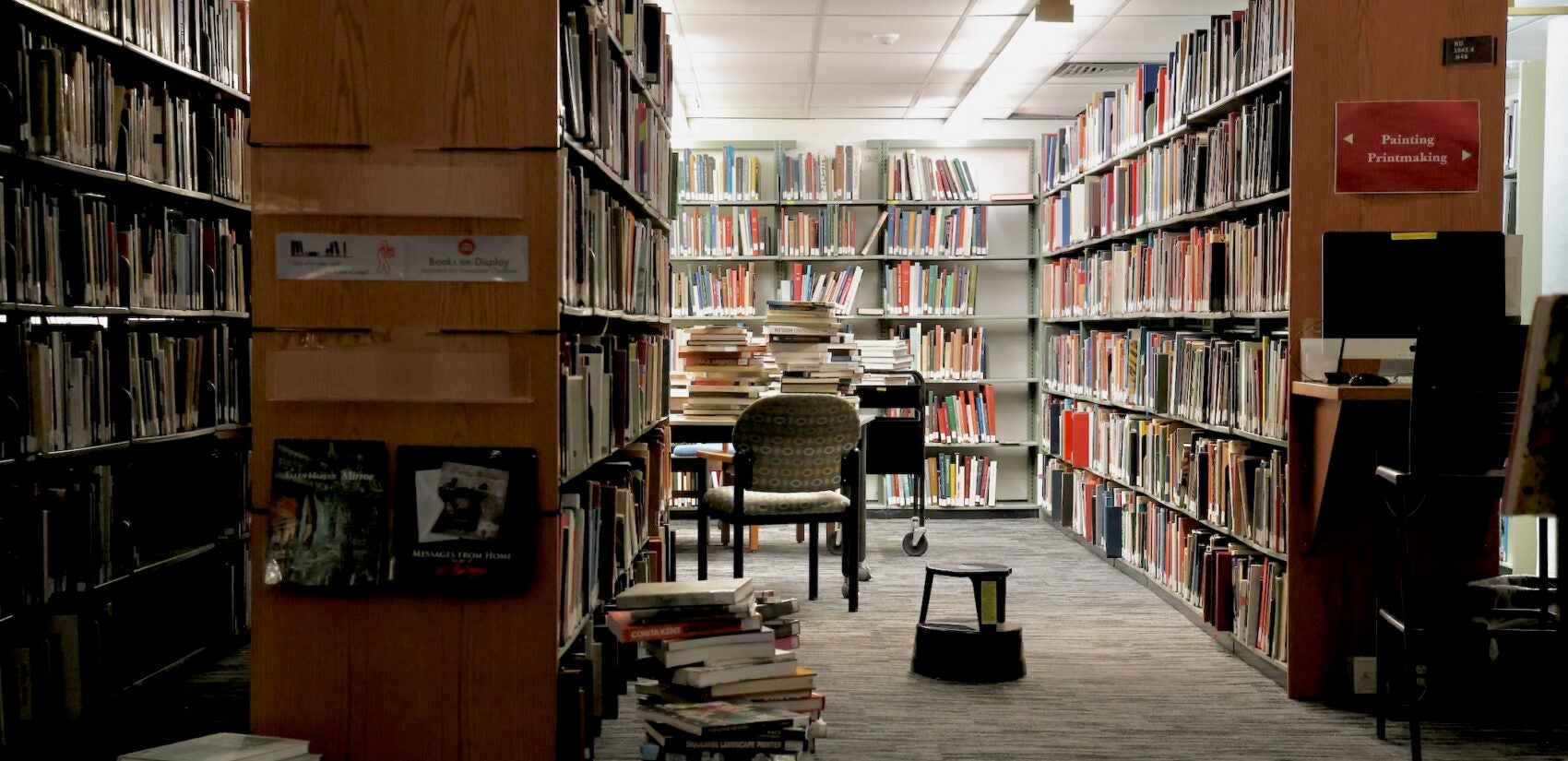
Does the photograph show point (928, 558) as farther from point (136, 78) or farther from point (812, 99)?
point (136, 78)

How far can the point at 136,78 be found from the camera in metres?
4.17

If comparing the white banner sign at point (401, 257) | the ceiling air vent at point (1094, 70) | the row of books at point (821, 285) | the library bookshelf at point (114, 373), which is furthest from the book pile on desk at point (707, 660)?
the row of books at point (821, 285)

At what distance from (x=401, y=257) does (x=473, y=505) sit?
53cm

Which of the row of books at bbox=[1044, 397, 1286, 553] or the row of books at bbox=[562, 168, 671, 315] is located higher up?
the row of books at bbox=[562, 168, 671, 315]

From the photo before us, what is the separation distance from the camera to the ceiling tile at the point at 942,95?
304 inches

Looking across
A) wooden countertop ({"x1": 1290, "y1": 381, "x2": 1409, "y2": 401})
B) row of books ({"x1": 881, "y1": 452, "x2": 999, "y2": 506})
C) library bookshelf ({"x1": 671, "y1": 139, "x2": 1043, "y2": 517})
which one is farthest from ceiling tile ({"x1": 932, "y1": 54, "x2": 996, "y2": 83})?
wooden countertop ({"x1": 1290, "y1": 381, "x2": 1409, "y2": 401})

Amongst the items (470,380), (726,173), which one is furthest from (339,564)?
(726,173)

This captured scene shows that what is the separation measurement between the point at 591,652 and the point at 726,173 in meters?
5.42

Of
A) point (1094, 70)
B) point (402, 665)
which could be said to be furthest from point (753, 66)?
point (402, 665)

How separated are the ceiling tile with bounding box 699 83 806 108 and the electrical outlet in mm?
4873

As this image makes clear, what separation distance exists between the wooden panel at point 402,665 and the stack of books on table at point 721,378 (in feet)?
9.46

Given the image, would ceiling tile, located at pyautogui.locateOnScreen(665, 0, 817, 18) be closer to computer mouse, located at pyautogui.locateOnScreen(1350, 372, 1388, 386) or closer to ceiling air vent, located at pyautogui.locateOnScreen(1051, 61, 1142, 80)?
ceiling air vent, located at pyautogui.locateOnScreen(1051, 61, 1142, 80)

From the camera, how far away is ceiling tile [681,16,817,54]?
6129mm

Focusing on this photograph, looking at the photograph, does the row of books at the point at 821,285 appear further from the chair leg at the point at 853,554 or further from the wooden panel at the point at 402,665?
the wooden panel at the point at 402,665
